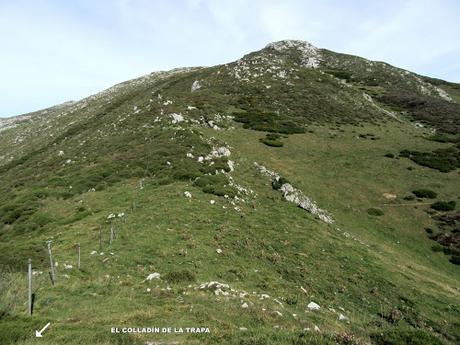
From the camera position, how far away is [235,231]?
2444 cm

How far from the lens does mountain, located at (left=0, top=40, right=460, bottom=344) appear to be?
1327 centimetres

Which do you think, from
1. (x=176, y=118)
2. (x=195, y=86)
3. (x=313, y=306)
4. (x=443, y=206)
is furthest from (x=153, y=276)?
(x=195, y=86)

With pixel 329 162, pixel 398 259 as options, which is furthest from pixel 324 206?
pixel 329 162

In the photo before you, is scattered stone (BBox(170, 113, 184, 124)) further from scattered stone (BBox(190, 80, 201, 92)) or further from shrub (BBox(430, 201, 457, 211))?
shrub (BBox(430, 201, 457, 211))

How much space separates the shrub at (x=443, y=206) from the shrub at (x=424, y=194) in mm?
1739

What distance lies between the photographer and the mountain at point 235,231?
43.5 ft

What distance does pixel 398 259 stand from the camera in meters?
28.4

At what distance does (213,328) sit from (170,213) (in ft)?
46.1

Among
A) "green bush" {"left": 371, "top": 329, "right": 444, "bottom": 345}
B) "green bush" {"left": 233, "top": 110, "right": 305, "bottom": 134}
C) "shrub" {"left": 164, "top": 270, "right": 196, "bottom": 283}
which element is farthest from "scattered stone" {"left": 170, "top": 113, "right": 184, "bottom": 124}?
"green bush" {"left": 371, "top": 329, "right": 444, "bottom": 345}

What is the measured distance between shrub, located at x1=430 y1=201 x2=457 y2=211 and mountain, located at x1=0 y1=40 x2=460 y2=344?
12 cm

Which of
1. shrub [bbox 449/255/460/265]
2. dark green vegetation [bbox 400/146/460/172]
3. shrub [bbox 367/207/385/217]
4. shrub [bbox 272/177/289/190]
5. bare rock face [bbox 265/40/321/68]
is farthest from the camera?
bare rock face [bbox 265/40/321/68]

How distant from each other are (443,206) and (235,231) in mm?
26655

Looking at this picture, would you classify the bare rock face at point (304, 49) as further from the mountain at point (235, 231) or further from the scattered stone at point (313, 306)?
the scattered stone at point (313, 306)

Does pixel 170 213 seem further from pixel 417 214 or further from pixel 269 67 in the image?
pixel 269 67
